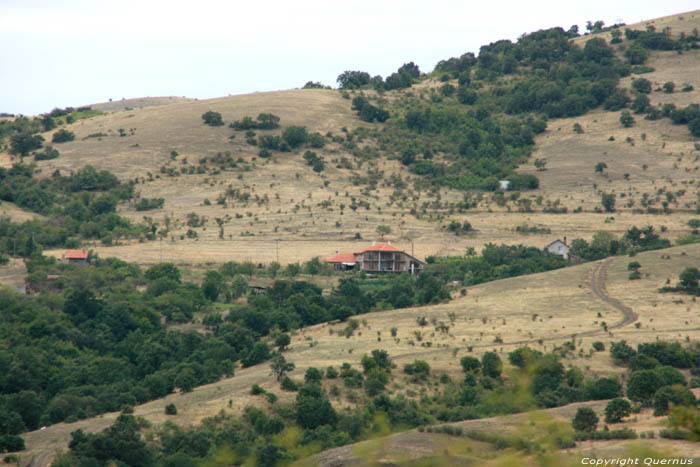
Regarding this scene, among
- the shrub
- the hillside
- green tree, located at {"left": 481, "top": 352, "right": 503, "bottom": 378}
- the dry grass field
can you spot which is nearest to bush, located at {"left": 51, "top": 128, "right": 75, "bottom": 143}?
the hillside

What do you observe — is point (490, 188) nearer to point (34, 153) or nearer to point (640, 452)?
point (34, 153)

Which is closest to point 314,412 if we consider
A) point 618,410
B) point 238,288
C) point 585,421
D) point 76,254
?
point 618,410

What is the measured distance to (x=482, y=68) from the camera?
13962 centimetres

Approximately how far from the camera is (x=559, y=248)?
3103 inches

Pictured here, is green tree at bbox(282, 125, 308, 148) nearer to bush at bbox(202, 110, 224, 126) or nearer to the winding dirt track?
bush at bbox(202, 110, 224, 126)

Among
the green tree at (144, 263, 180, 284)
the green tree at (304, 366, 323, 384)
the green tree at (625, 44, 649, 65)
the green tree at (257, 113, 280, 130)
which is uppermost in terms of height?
the green tree at (625, 44, 649, 65)

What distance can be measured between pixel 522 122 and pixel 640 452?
115 metres

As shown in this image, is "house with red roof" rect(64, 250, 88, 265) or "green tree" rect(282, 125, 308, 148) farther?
"green tree" rect(282, 125, 308, 148)

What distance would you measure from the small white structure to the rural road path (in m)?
5.54

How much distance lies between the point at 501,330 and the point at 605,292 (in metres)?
13.1

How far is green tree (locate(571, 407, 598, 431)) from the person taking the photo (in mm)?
28555

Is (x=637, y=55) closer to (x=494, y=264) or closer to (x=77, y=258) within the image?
(x=494, y=264)

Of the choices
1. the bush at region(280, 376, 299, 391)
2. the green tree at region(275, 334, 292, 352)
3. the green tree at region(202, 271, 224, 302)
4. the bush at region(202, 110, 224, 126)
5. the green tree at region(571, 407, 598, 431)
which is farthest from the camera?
the bush at region(202, 110, 224, 126)

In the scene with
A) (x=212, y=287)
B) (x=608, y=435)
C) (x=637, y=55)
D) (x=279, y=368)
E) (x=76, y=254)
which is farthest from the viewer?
(x=637, y=55)
